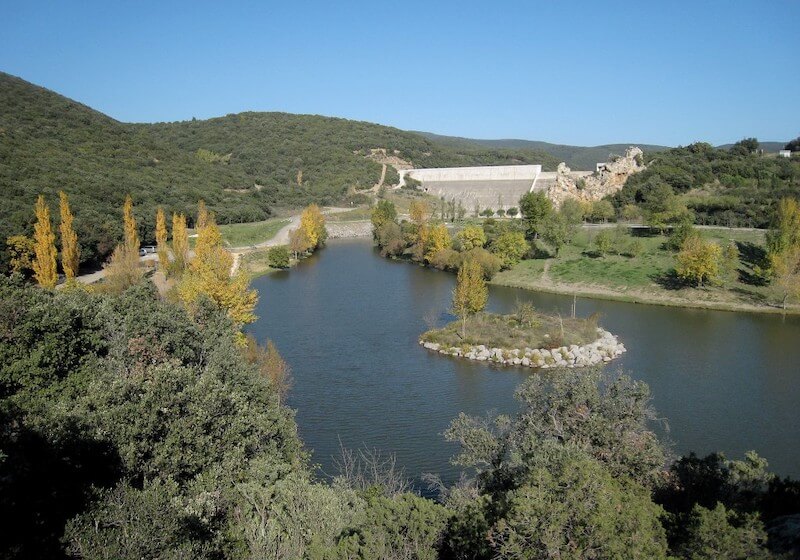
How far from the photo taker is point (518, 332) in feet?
76.4

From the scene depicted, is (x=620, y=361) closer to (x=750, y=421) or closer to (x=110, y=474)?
(x=750, y=421)

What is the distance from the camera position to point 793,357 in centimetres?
2166

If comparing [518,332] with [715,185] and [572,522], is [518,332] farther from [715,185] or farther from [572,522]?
[715,185]

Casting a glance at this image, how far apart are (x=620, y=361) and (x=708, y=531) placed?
16252 mm

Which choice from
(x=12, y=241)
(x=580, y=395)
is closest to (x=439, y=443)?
(x=580, y=395)

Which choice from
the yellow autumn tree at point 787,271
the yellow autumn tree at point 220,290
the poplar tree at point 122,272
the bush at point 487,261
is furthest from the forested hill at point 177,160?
the yellow autumn tree at point 787,271

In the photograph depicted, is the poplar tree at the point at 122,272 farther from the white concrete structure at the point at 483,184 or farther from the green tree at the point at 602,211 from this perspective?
the white concrete structure at the point at 483,184

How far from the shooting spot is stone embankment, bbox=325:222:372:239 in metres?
61.2

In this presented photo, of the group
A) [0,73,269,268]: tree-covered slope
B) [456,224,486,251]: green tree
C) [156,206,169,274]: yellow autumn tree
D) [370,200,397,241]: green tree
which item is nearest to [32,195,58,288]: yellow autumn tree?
[0,73,269,268]: tree-covered slope

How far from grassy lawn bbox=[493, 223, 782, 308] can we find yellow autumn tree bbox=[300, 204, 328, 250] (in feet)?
60.4

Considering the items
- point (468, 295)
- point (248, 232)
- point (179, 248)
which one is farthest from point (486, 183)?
point (468, 295)

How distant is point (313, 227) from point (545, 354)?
32385 millimetres

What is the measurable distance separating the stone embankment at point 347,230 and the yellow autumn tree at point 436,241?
778 inches

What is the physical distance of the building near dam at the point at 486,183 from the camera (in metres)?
68.4
